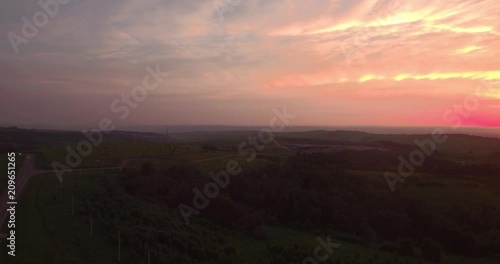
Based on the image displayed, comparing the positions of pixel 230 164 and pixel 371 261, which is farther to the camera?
pixel 230 164

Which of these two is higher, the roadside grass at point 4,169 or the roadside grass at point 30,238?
the roadside grass at point 4,169

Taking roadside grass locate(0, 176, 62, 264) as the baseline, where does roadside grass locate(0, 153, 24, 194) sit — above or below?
above

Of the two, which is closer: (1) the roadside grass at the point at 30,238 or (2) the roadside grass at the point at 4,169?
(1) the roadside grass at the point at 30,238

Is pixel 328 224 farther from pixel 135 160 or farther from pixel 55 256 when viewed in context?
pixel 135 160

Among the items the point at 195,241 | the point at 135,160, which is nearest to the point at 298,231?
the point at 195,241

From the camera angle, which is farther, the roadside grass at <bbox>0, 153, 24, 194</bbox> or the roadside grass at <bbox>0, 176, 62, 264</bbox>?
the roadside grass at <bbox>0, 153, 24, 194</bbox>

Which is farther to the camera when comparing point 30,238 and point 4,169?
point 4,169

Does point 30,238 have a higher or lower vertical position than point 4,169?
lower

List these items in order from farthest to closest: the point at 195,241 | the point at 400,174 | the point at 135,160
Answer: the point at 135,160, the point at 400,174, the point at 195,241

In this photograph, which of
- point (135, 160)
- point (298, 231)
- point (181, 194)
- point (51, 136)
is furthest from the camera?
Result: point (51, 136)

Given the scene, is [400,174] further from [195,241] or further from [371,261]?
[195,241]

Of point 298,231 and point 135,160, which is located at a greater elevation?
point 135,160
